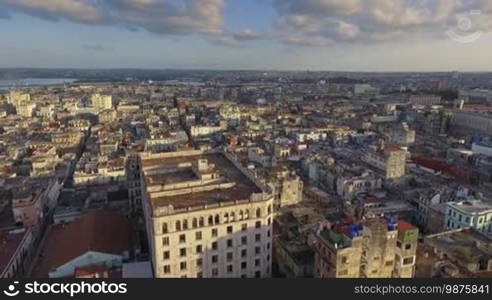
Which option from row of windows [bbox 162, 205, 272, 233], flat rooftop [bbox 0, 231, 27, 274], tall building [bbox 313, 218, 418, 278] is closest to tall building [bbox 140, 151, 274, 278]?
row of windows [bbox 162, 205, 272, 233]

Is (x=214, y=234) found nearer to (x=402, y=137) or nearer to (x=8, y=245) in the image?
(x=8, y=245)

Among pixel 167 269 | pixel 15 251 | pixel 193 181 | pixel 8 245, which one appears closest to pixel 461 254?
pixel 193 181

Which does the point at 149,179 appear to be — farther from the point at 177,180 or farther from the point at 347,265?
the point at 347,265

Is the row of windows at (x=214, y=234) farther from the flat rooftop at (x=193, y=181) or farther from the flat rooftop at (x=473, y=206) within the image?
the flat rooftop at (x=473, y=206)

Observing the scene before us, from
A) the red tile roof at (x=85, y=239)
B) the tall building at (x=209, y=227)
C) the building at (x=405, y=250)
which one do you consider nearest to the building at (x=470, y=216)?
the building at (x=405, y=250)

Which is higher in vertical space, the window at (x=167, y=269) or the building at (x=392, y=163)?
the building at (x=392, y=163)

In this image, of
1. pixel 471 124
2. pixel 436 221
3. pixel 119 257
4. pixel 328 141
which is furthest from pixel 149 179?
pixel 471 124

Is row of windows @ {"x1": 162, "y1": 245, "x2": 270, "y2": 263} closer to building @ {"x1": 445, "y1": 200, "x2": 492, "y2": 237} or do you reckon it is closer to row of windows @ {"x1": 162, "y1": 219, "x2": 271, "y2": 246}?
row of windows @ {"x1": 162, "y1": 219, "x2": 271, "y2": 246}
